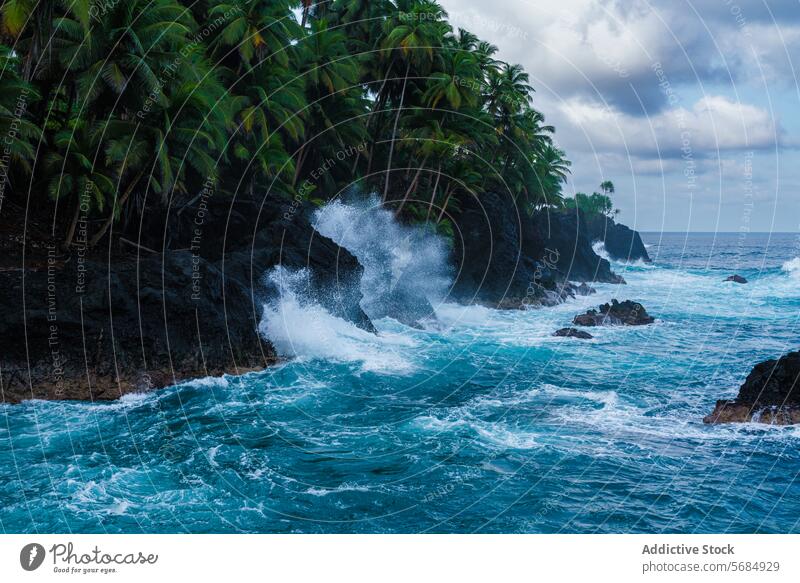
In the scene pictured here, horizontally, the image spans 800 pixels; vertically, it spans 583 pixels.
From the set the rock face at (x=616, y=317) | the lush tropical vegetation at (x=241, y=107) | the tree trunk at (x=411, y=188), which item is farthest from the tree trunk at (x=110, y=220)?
the rock face at (x=616, y=317)

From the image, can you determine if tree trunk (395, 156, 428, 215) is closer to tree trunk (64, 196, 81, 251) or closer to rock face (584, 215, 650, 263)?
tree trunk (64, 196, 81, 251)

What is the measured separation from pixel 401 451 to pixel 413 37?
33190 mm

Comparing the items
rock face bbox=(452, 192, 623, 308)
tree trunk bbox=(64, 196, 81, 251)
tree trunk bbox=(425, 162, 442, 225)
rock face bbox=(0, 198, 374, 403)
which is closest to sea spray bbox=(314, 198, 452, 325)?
tree trunk bbox=(425, 162, 442, 225)

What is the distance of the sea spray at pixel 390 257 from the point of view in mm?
40656

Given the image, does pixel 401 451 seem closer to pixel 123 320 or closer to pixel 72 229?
pixel 123 320

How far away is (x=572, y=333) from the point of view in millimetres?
37750

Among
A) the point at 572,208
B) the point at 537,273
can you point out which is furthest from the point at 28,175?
the point at 572,208

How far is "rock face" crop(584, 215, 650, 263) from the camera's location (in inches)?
5103

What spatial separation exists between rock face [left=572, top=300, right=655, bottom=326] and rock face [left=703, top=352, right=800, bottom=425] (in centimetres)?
2059

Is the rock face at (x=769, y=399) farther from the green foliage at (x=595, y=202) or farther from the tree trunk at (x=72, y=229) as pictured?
the green foliage at (x=595, y=202)

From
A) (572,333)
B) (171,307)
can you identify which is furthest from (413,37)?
(171,307)

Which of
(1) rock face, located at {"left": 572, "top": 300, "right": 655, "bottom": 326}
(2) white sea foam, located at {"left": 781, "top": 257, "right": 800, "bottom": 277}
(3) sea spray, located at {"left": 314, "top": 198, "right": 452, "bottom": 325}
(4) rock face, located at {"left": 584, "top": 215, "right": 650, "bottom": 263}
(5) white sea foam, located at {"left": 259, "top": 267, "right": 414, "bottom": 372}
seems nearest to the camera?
(5) white sea foam, located at {"left": 259, "top": 267, "right": 414, "bottom": 372}
